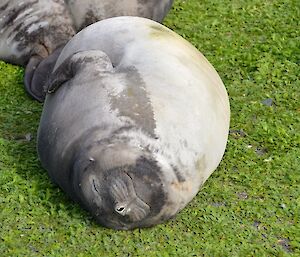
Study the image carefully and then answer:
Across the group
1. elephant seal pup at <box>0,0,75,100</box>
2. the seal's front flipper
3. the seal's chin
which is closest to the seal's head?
the seal's chin

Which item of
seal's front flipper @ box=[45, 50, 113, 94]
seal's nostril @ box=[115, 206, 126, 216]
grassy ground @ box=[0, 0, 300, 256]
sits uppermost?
seal's front flipper @ box=[45, 50, 113, 94]

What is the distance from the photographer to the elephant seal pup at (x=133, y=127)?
4.35 m

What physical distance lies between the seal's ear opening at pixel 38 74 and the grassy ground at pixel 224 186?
8 cm

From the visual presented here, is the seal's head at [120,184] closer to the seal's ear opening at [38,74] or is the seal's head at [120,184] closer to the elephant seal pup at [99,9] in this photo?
the seal's ear opening at [38,74]

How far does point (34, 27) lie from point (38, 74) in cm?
50

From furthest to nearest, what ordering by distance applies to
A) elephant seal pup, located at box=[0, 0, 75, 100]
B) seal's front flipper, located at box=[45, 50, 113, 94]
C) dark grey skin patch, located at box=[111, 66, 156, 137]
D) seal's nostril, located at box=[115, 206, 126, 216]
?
1. elephant seal pup, located at box=[0, 0, 75, 100]
2. seal's front flipper, located at box=[45, 50, 113, 94]
3. dark grey skin patch, located at box=[111, 66, 156, 137]
4. seal's nostril, located at box=[115, 206, 126, 216]

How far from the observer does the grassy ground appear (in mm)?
4480

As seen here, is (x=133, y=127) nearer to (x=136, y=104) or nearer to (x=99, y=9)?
(x=136, y=104)

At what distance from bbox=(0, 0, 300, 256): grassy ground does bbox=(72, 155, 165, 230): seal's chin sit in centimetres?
18

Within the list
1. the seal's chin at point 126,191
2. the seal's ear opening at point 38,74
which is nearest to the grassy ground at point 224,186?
the seal's ear opening at point 38,74

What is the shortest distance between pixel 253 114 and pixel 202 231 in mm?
1454

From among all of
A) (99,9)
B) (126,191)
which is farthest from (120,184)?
(99,9)

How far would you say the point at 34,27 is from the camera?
6.24 m

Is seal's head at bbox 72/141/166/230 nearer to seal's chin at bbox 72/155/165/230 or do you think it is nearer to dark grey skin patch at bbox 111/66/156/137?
seal's chin at bbox 72/155/165/230
